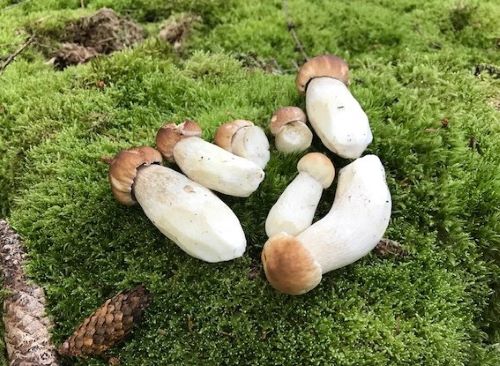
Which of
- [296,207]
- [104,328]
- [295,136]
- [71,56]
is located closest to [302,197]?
[296,207]

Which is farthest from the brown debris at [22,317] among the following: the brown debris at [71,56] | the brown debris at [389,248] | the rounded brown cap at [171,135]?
the brown debris at [71,56]

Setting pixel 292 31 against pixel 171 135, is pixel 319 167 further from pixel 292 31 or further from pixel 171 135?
pixel 292 31

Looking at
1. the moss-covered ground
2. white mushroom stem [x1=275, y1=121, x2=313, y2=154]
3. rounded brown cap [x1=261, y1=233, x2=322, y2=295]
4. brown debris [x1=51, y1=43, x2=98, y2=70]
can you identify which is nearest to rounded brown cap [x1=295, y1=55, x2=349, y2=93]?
the moss-covered ground

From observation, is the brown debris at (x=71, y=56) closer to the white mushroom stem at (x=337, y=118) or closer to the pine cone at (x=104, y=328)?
the white mushroom stem at (x=337, y=118)

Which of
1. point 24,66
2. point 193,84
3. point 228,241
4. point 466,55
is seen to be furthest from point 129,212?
point 466,55

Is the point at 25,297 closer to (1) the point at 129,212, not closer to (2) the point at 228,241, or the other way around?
(1) the point at 129,212
